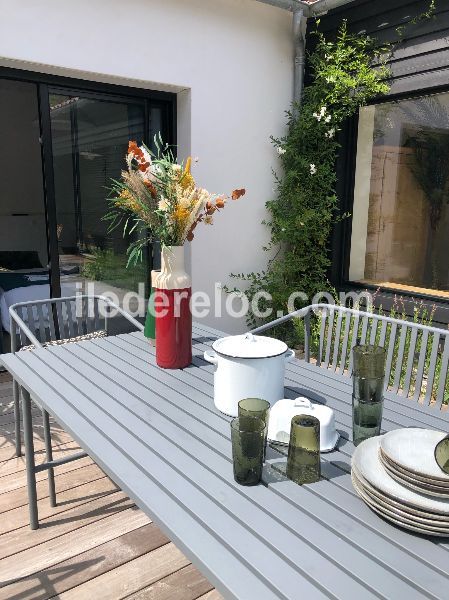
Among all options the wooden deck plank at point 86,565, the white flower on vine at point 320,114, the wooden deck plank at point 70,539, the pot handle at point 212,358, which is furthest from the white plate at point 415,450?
the white flower on vine at point 320,114

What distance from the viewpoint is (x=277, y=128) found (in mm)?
4254

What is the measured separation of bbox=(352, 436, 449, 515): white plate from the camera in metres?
0.87

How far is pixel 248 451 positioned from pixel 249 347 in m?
0.38

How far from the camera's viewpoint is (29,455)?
74.1 inches

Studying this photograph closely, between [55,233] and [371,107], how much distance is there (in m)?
2.72

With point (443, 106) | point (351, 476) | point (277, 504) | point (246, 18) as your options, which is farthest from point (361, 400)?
point (246, 18)

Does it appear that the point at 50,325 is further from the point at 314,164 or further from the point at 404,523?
the point at 314,164

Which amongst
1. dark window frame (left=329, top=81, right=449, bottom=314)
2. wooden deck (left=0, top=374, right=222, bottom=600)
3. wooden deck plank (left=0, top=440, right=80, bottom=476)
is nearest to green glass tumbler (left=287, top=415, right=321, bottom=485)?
wooden deck (left=0, top=374, right=222, bottom=600)

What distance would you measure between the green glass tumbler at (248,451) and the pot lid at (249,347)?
0.27 m

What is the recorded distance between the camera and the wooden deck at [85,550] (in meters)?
1.65

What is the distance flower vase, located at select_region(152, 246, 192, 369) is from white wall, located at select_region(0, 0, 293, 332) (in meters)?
2.16

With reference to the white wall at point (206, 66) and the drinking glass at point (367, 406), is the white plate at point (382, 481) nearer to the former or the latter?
the drinking glass at point (367, 406)

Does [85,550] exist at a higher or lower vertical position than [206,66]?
lower

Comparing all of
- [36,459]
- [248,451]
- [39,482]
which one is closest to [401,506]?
[248,451]
